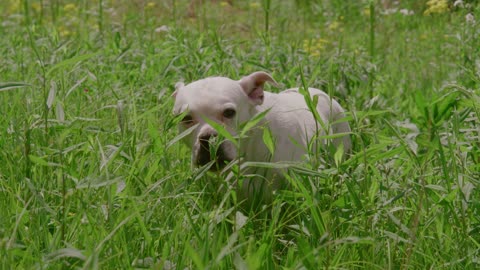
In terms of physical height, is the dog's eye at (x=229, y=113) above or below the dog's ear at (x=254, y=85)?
below

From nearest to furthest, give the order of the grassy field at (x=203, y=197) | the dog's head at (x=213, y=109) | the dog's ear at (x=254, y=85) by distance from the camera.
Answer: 1. the grassy field at (x=203, y=197)
2. the dog's head at (x=213, y=109)
3. the dog's ear at (x=254, y=85)

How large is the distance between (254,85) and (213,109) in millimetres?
315

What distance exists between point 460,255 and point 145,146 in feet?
3.36

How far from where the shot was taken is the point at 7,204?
2562mm

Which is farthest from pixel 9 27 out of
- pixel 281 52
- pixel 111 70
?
pixel 281 52

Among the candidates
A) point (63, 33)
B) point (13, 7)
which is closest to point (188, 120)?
point (63, 33)

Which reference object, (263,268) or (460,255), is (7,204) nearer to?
(263,268)

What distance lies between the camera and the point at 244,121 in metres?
3.22

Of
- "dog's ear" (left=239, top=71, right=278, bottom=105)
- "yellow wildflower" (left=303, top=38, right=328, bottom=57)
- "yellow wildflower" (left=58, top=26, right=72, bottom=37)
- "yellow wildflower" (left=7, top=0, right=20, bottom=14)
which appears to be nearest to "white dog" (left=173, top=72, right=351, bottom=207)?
"dog's ear" (left=239, top=71, right=278, bottom=105)

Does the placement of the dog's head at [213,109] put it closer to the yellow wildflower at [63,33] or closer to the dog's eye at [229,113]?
the dog's eye at [229,113]

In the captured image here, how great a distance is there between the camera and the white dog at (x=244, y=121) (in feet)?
9.91

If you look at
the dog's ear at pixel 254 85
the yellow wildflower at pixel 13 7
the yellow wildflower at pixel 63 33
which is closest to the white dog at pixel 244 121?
the dog's ear at pixel 254 85

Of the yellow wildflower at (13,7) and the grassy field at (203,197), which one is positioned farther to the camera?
the yellow wildflower at (13,7)

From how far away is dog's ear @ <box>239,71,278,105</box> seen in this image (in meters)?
3.34
